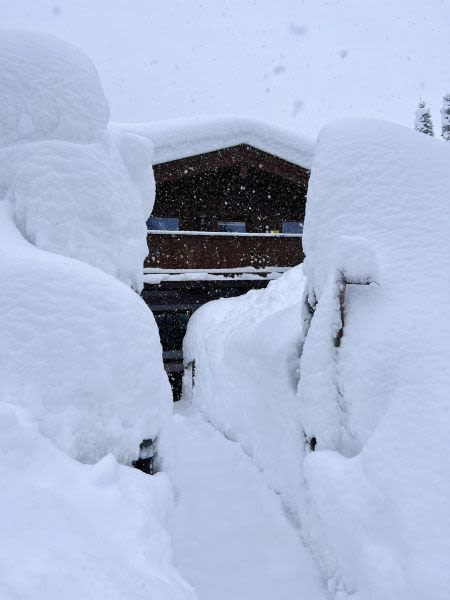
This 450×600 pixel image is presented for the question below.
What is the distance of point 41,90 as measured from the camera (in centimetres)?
425

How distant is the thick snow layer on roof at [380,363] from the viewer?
2.28 metres

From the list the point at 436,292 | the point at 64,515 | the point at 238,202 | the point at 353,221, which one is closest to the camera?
the point at 64,515

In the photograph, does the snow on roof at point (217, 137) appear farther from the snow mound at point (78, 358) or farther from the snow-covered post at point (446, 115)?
the snow-covered post at point (446, 115)

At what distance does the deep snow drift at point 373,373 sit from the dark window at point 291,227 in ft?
27.8

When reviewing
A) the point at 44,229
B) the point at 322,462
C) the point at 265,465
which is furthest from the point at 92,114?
the point at 265,465

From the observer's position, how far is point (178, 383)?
10.4m

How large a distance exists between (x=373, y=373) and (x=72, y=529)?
2.06 m

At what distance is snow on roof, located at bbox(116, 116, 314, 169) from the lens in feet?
32.2

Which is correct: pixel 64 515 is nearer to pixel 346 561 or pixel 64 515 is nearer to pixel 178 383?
pixel 346 561

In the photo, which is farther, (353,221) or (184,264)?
(184,264)

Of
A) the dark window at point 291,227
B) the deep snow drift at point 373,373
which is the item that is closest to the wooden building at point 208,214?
the dark window at point 291,227

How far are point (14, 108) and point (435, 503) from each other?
15.8 feet

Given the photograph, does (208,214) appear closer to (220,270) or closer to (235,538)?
(220,270)

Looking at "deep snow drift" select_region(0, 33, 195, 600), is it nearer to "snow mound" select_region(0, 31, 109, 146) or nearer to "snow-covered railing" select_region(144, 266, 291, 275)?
"snow mound" select_region(0, 31, 109, 146)
